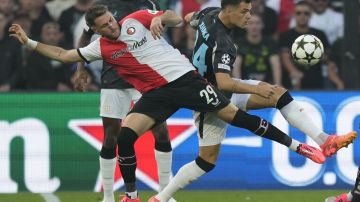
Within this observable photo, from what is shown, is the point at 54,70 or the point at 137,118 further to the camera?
the point at 54,70

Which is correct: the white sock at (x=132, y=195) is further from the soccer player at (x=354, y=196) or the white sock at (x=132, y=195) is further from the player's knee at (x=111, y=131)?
the soccer player at (x=354, y=196)

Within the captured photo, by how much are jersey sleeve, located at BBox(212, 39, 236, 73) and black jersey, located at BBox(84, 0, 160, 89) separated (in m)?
1.33

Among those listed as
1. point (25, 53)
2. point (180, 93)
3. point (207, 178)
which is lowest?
point (207, 178)

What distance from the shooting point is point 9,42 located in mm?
13391

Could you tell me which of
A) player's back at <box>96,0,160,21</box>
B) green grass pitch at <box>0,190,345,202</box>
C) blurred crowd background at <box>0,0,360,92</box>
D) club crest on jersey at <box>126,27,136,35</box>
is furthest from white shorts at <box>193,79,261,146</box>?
blurred crowd background at <box>0,0,360,92</box>

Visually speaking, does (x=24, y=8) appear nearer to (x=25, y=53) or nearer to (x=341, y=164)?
(x=25, y=53)

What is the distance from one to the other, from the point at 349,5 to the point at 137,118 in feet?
13.8

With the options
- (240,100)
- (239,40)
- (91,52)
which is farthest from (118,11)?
(239,40)

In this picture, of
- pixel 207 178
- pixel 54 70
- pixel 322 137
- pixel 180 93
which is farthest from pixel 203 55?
pixel 54 70

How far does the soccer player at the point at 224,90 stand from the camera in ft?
30.5

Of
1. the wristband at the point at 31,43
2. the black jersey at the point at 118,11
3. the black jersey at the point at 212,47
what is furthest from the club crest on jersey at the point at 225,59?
the wristband at the point at 31,43

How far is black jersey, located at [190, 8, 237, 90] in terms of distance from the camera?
9.32 m

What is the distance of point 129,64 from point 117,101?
965 mm

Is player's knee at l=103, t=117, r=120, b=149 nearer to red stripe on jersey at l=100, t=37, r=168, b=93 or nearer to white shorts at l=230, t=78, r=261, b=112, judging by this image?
red stripe on jersey at l=100, t=37, r=168, b=93
